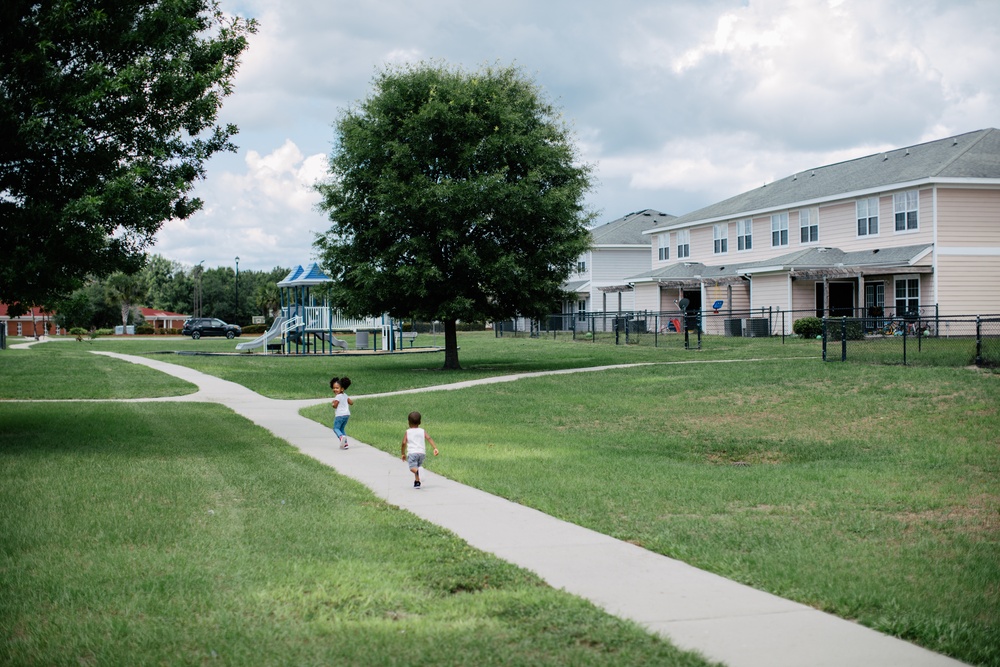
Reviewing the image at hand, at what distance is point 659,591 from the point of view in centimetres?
641

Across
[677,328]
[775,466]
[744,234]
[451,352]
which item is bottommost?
[775,466]

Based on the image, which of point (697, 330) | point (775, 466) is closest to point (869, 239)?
point (697, 330)

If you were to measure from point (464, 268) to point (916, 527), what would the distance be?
20.7 metres

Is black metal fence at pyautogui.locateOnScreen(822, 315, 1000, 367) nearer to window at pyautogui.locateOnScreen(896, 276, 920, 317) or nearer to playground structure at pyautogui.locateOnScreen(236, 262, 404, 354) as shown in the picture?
window at pyautogui.locateOnScreen(896, 276, 920, 317)

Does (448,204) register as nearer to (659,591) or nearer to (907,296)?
(907,296)

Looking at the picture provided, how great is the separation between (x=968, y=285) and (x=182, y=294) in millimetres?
104404

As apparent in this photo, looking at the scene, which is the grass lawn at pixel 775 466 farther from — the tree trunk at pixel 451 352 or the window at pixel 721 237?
the window at pixel 721 237

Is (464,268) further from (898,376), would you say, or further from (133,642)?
(133,642)

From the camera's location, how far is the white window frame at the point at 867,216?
38.1 metres

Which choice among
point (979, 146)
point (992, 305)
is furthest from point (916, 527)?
point (979, 146)

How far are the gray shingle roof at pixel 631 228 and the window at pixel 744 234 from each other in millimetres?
11895

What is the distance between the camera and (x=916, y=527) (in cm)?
858

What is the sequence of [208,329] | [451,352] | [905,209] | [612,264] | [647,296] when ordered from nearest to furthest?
[451,352] < [905,209] < [647,296] < [612,264] < [208,329]

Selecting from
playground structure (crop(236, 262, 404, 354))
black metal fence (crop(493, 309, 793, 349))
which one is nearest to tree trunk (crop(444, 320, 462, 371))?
black metal fence (crop(493, 309, 793, 349))
